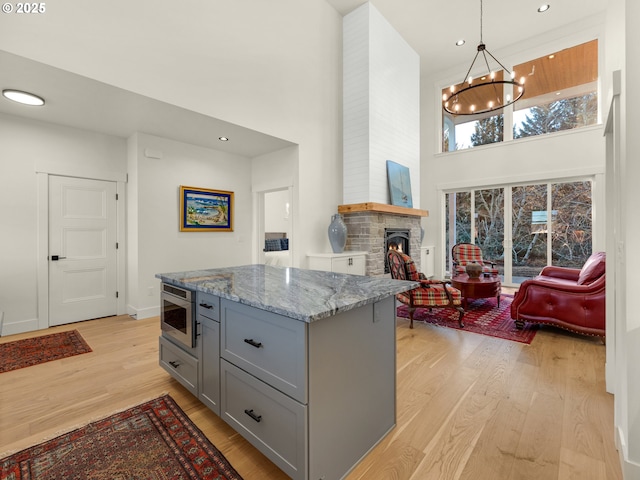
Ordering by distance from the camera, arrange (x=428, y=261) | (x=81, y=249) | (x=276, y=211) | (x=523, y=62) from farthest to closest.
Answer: (x=276, y=211) < (x=428, y=261) < (x=523, y=62) < (x=81, y=249)

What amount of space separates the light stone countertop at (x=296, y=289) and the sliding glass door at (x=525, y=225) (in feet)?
18.6

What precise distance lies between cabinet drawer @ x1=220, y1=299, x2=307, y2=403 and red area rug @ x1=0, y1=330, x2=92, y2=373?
94.9 inches

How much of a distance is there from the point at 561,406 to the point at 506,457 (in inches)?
30.9

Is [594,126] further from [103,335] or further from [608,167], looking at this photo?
[103,335]

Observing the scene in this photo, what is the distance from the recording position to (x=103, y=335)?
3596mm

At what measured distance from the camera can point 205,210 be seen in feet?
16.4

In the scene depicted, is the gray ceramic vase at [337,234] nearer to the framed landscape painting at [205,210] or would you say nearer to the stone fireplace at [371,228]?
the stone fireplace at [371,228]

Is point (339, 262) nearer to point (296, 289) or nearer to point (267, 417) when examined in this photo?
point (296, 289)

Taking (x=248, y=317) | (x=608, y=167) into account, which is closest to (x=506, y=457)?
(x=248, y=317)

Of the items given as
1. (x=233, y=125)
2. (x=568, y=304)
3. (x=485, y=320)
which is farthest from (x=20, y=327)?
(x=568, y=304)

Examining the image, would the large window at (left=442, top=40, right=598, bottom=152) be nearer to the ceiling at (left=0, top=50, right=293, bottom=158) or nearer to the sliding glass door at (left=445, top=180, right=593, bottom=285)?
the sliding glass door at (left=445, top=180, right=593, bottom=285)

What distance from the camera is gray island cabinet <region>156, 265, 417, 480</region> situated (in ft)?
4.31

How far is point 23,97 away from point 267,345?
381 cm

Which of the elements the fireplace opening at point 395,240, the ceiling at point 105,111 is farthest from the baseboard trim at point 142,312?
the fireplace opening at point 395,240
